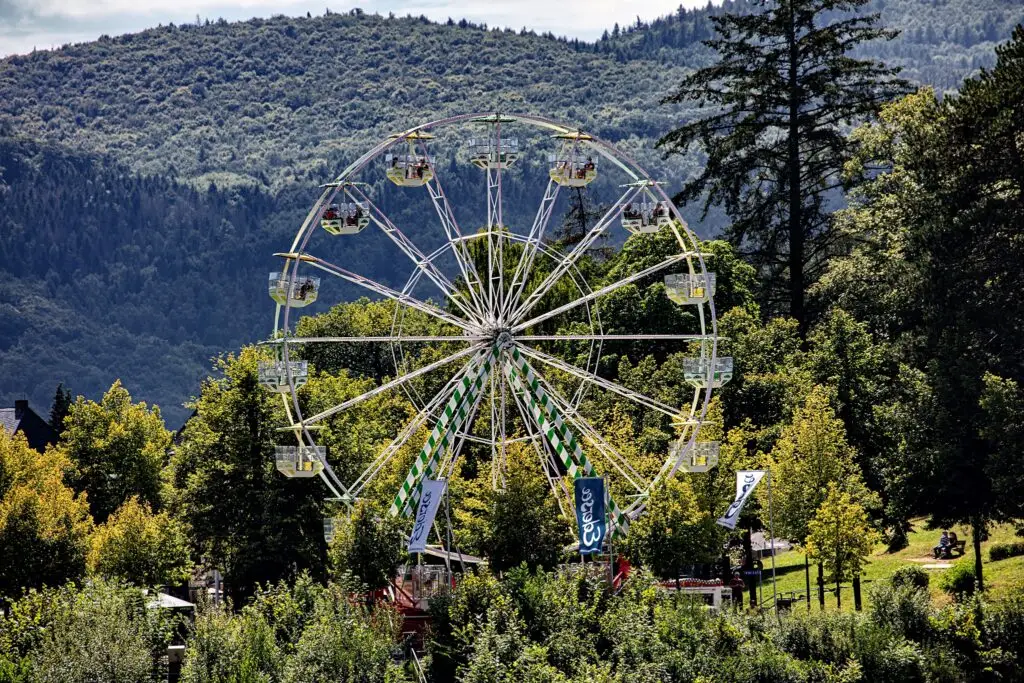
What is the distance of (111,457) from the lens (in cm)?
9131

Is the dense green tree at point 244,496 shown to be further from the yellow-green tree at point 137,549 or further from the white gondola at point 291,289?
the white gondola at point 291,289

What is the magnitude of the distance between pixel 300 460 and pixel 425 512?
4.73m

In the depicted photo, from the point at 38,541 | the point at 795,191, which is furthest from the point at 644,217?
the point at 795,191

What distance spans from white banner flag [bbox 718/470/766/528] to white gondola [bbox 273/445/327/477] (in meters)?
12.9

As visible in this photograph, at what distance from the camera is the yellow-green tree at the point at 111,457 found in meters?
89.8

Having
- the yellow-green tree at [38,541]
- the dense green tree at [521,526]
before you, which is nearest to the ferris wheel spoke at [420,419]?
the dense green tree at [521,526]

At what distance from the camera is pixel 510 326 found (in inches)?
2452

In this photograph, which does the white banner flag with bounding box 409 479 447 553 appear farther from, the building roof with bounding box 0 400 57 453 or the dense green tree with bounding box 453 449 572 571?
the building roof with bounding box 0 400 57 453

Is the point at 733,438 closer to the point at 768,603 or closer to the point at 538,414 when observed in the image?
the point at 768,603

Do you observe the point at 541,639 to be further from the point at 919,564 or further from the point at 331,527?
the point at 919,564

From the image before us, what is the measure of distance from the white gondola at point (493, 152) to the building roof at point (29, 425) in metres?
56.3

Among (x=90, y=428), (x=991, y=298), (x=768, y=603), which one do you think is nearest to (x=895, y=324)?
(x=991, y=298)

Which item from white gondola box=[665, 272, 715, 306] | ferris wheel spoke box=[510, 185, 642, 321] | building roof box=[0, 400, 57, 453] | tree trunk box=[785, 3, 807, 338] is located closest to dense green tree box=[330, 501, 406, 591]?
ferris wheel spoke box=[510, 185, 642, 321]

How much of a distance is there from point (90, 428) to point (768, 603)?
3595 centimetres
